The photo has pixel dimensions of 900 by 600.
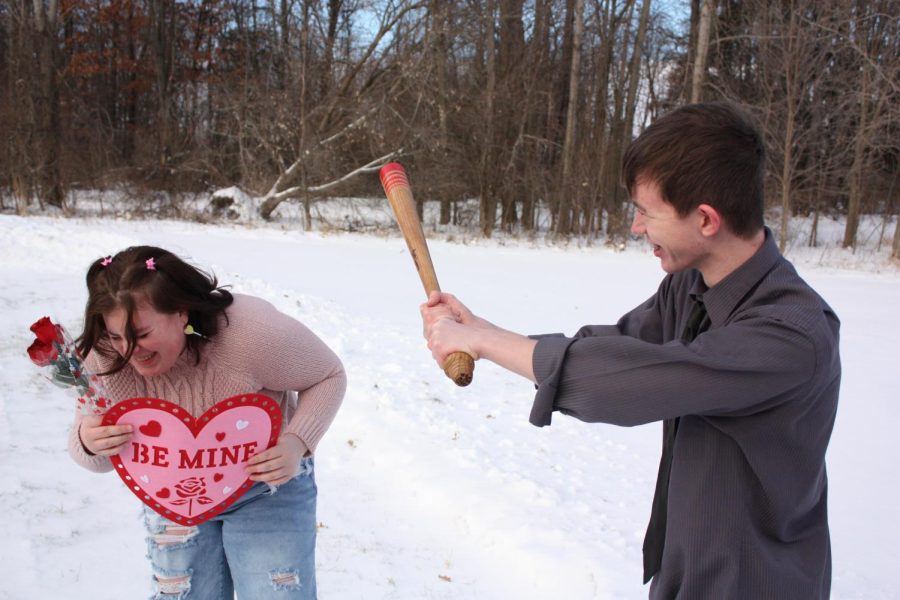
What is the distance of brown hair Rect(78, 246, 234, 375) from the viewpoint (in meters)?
1.86

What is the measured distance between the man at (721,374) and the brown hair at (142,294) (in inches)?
33.2

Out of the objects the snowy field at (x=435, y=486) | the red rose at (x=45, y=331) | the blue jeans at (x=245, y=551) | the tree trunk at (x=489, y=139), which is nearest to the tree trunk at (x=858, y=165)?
the tree trunk at (x=489, y=139)

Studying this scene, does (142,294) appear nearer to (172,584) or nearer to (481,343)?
(172,584)

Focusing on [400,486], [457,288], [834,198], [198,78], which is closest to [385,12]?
[198,78]

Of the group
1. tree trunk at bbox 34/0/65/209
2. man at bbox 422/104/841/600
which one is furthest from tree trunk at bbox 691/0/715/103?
tree trunk at bbox 34/0/65/209

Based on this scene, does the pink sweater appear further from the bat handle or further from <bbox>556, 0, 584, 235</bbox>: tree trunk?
<bbox>556, 0, 584, 235</bbox>: tree trunk

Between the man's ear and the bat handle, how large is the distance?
1.69 ft

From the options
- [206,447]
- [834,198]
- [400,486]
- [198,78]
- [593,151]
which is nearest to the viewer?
[206,447]

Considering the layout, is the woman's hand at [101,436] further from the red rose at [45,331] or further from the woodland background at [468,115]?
the woodland background at [468,115]

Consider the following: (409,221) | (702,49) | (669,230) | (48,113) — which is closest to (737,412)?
(669,230)

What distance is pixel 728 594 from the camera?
134 cm

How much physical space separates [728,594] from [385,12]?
20.9 m

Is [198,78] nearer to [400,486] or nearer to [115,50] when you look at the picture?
[115,50]

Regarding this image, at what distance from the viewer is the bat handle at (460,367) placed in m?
1.39
